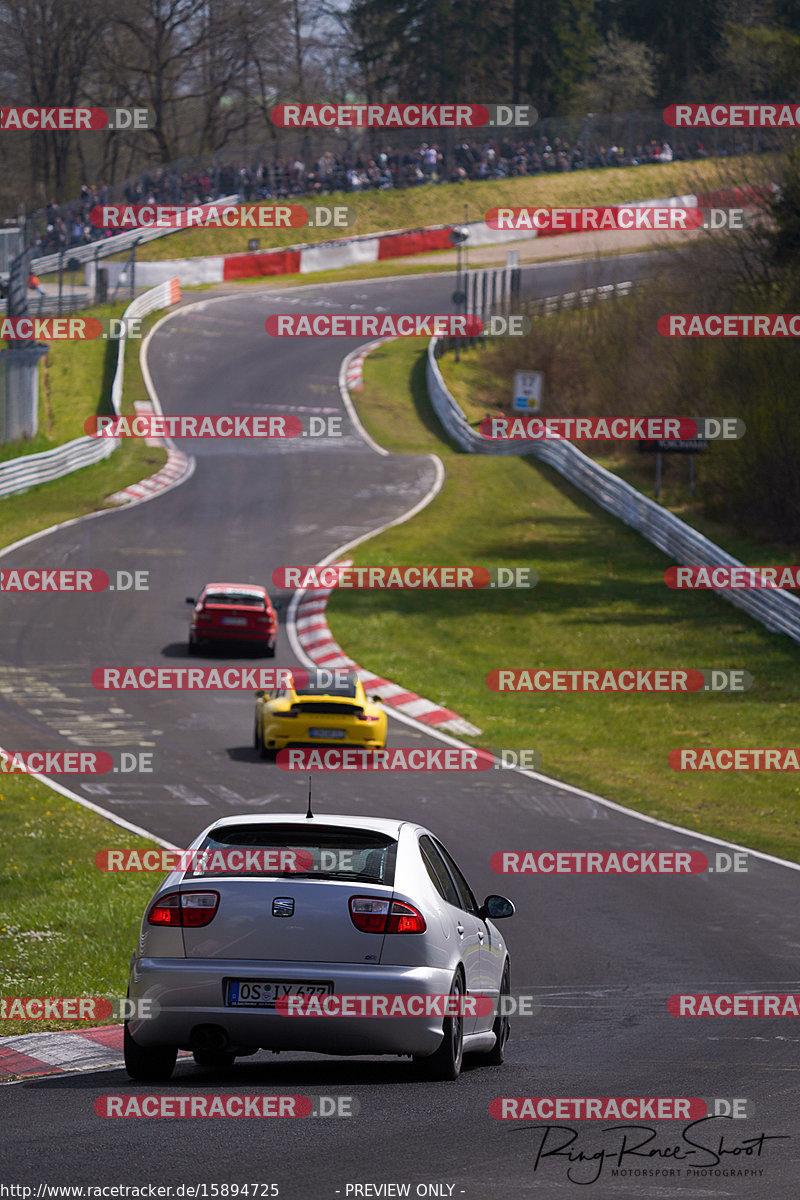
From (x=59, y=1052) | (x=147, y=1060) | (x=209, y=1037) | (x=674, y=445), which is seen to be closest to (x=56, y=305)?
(x=674, y=445)

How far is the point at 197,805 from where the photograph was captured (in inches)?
701

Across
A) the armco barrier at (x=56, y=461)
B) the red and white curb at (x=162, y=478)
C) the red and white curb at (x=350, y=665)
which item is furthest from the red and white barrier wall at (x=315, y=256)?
the red and white curb at (x=350, y=665)

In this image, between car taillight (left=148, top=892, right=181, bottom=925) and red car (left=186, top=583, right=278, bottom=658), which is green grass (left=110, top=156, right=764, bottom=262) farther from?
car taillight (left=148, top=892, right=181, bottom=925)

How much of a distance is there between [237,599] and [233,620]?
589mm

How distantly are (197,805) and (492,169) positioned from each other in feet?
219

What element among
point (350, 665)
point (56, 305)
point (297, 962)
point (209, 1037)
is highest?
point (56, 305)

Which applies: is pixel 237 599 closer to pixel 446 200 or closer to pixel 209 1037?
pixel 209 1037

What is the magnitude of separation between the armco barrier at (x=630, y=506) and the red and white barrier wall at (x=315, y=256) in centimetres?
1135

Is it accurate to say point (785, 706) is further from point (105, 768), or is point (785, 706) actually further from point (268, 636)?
point (105, 768)

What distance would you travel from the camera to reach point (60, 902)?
13.8 metres

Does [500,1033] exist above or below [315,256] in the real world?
below

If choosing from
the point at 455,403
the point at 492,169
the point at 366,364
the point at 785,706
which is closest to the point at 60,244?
the point at 366,364

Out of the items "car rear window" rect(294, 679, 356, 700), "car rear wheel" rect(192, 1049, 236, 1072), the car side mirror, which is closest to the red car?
"car rear window" rect(294, 679, 356, 700)

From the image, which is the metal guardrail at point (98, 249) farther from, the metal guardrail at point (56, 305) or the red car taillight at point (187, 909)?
the red car taillight at point (187, 909)
